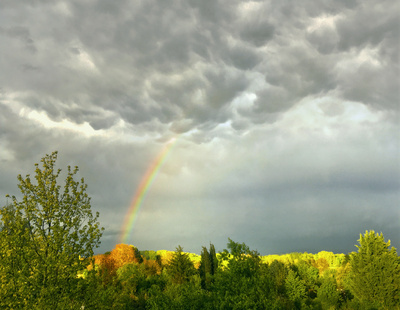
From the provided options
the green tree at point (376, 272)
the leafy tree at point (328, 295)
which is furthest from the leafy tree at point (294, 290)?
the green tree at point (376, 272)

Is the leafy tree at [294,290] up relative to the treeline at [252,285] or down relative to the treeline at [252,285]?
down

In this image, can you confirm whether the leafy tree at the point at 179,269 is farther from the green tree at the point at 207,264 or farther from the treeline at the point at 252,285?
the green tree at the point at 207,264

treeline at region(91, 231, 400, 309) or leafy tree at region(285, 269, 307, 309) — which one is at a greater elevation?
treeline at region(91, 231, 400, 309)

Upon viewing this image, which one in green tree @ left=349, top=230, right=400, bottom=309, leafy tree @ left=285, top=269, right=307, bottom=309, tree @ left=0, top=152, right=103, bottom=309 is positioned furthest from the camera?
leafy tree @ left=285, top=269, right=307, bottom=309

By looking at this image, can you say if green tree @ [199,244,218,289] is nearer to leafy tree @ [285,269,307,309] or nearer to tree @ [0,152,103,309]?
leafy tree @ [285,269,307,309]

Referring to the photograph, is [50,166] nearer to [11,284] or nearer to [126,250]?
[11,284]

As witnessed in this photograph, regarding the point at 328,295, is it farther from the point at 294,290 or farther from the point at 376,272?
the point at 376,272

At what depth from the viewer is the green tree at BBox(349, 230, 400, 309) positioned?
1414 inches

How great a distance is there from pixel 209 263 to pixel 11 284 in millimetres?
76536

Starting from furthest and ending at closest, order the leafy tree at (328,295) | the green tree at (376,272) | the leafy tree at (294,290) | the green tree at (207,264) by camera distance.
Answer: the green tree at (207,264) < the leafy tree at (294,290) < the leafy tree at (328,295) < the green tree at (376,272)

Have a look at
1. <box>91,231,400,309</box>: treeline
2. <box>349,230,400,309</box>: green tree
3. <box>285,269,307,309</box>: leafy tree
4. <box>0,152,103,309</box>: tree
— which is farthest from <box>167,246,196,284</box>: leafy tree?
<box>0,152,103,309</box>: tree

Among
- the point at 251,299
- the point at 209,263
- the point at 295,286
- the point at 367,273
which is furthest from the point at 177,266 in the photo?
the point at 251,299

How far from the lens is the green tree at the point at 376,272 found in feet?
118

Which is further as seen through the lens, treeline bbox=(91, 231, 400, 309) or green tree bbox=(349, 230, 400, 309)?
green tree bbox=(349, 230, 400, 309)
